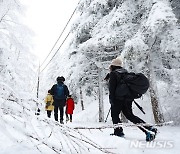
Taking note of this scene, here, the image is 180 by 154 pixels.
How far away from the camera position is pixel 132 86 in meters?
4.57

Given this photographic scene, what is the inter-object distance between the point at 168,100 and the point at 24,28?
26.6 ft

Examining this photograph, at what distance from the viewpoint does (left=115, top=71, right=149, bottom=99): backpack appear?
455 cm

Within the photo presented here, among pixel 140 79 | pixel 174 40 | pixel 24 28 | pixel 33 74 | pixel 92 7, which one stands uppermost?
pixel 92 7

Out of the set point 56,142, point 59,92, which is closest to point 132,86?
point 56,142

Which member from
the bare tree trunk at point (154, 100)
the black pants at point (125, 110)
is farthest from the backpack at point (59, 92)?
the bare tree trunk at point (154, 100)

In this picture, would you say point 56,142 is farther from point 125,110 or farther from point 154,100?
point 154,100

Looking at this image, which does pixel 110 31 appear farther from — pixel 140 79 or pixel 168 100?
pixel 140 79

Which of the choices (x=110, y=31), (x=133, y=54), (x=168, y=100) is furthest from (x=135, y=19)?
(x=168, y=100)

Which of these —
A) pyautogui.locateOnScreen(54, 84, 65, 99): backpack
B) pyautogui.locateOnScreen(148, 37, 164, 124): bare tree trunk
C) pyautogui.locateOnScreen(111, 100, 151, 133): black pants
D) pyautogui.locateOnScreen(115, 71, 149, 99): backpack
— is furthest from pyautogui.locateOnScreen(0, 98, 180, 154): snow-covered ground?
pyautogui.locateOnScreen(148, 37, 164, 124): bare tree trunk

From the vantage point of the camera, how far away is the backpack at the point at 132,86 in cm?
455

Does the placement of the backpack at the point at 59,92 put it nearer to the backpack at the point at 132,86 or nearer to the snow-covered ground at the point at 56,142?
the snow-covered ground at the point at 56,142

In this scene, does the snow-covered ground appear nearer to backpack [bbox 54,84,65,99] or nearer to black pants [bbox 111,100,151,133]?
black pants [bbox 111,100,151,133]

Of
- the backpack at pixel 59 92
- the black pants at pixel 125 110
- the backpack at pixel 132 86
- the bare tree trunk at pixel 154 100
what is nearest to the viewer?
the backpack at pixel 132 86

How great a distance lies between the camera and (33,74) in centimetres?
734
